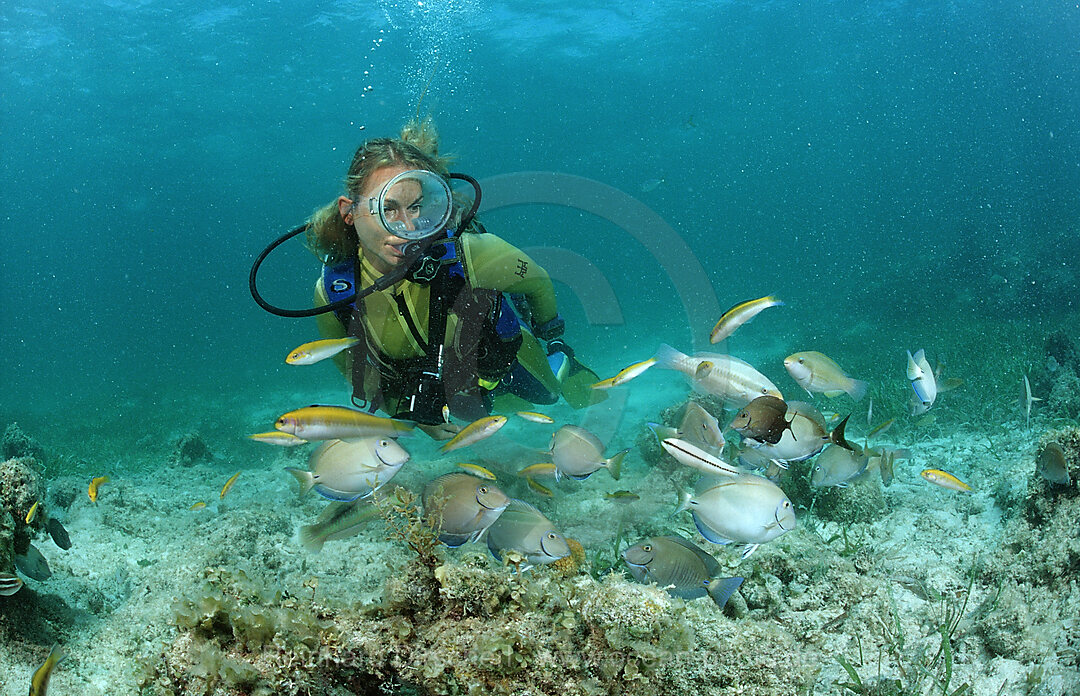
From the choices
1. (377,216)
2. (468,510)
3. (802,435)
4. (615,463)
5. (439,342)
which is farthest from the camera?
(439,342)

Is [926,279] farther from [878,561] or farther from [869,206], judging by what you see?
[869,206]

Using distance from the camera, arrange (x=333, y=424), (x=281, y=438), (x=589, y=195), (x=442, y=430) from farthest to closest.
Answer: (x=589, y=195) < (x=442, y=430) < (x=281, y=438) < (x=333, y=424)

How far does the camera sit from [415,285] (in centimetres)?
435

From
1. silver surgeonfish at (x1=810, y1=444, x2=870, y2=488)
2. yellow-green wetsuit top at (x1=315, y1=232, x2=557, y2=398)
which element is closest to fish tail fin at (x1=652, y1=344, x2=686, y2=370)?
silver surgeonfish at (x1=810, y1=444, x2=870, y2=488)

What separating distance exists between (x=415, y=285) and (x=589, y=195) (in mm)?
79813

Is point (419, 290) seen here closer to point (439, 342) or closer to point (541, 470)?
point (439, 342)

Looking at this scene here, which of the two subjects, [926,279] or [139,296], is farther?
[139,296]

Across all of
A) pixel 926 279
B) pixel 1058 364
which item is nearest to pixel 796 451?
pixel 1058 364

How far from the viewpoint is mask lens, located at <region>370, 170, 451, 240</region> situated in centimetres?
382

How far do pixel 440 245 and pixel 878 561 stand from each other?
3.78 meters

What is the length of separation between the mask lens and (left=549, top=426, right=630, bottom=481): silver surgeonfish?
1.91 metres

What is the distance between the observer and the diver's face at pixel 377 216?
3875mm

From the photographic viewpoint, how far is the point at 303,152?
44.8 metres

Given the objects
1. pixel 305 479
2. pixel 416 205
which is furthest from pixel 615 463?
pixel 416 205
